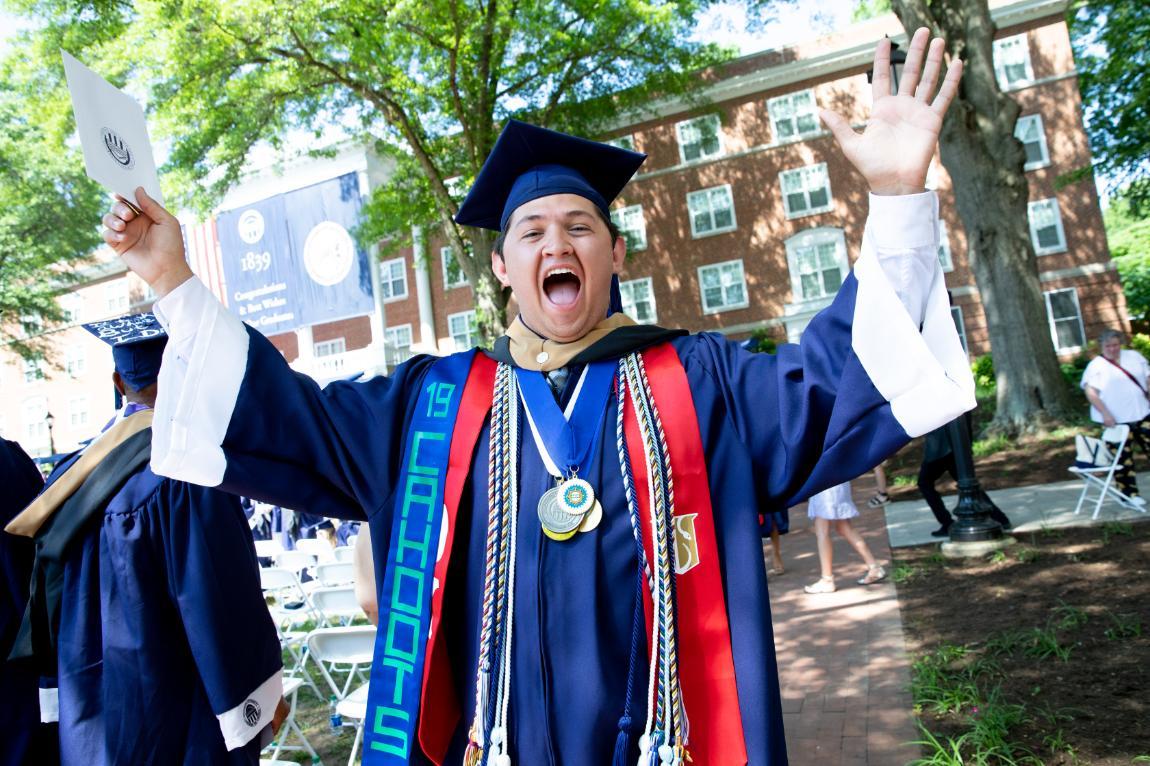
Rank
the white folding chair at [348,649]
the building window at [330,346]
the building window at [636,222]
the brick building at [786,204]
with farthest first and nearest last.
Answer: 1. the building window at [330,346]
2. the building window at [636,222]
3. the brick building at [786,204]
4. the white folding chair at [348,649]

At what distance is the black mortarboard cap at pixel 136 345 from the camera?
2.88 m

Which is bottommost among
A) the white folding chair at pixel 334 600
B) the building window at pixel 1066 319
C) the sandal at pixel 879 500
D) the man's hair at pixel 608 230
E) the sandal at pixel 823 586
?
the sandal at pixel 823 586

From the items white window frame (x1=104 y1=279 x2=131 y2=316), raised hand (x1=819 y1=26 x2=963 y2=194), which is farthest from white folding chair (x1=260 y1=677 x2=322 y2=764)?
white window frame (x1=104 y1=279 x2=131 y2=316)

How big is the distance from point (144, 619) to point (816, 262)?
2502cm

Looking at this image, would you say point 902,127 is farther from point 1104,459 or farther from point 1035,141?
point 1035,141

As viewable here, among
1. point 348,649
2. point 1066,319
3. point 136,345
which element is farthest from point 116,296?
point 136,345

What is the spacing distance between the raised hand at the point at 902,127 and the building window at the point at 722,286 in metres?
25.1

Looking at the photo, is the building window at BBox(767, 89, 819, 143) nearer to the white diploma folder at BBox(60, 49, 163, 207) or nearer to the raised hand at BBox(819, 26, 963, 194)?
the raised hand at BBox(819, 26, 963, 194)

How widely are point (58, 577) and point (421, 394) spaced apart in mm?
1660

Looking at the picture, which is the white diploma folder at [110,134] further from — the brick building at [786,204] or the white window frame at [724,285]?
the white window frame at [724,285]

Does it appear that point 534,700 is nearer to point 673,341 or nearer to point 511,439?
point 511,439

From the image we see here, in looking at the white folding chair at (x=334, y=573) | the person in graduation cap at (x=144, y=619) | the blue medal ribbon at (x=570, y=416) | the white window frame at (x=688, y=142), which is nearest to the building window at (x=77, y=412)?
the white window frame at (x=688, y=142)

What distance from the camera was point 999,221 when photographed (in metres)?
12.5

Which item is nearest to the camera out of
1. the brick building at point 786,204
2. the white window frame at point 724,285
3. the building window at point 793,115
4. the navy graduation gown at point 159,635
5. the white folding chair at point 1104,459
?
the navy graduation gown at point 159,635
